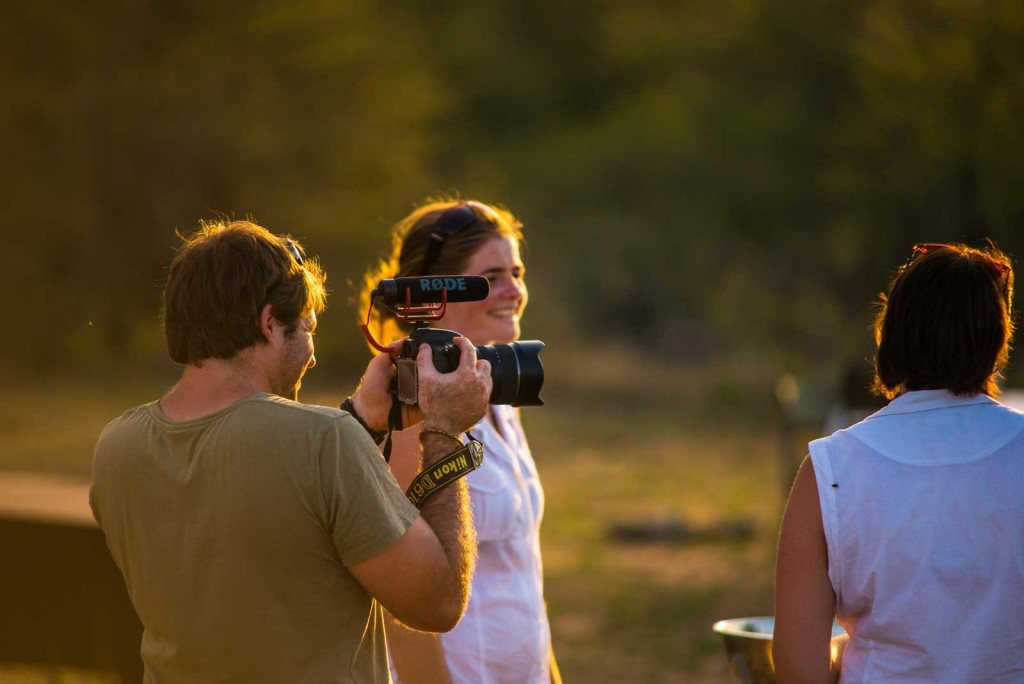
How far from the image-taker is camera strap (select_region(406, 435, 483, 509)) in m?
2.00

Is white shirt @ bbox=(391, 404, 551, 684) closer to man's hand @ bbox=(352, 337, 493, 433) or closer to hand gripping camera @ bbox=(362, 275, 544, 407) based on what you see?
hand gripping camera @ bbox=(362, 275, 544, 407)

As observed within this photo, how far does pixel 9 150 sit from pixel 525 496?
1745 cm

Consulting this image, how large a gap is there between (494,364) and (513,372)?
0.04 metres

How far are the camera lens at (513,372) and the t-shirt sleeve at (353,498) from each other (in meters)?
0.43

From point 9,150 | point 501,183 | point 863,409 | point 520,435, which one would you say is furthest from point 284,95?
point 520,435

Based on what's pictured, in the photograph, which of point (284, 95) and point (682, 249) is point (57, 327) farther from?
point (682, 249)

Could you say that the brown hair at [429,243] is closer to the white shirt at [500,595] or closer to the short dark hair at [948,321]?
the white shirt at [500,595]

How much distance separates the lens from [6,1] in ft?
55.1

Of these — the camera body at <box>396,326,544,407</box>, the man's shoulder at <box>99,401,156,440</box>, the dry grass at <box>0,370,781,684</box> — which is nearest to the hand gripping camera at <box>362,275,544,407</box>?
the camera body at <box>396,326,544,407</box>

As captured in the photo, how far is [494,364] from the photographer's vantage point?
225 cm

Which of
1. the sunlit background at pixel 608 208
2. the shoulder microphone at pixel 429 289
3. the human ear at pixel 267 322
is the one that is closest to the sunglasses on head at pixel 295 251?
the human ear at pixel 267 322

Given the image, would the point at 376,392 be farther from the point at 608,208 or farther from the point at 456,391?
the point at 608,208

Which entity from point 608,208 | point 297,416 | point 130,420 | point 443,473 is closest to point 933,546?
point 443,473

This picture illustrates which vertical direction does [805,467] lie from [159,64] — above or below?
below
